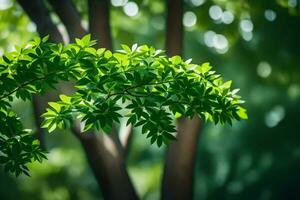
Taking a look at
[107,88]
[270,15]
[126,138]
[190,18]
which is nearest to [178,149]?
[126,138]

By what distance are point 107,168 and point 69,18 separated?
2.21 meters

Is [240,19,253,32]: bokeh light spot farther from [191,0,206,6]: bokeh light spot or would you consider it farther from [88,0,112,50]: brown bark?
[88,0,112,50]: brown bark

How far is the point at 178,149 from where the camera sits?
7.12 metres

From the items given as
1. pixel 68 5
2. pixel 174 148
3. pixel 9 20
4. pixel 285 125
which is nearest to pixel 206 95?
pixel 174 148

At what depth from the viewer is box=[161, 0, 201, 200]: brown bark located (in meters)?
7.00

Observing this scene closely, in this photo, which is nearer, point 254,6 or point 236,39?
point 254,6

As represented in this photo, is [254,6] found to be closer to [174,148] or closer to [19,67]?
[174,148]

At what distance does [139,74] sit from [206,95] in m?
0.69

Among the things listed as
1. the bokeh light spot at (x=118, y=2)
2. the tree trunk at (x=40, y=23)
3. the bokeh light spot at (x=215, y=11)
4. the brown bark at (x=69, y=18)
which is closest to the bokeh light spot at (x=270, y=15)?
the bokeh light spot at (x=215, y=11)

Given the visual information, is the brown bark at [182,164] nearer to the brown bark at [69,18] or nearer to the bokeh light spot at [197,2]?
the brown bark at [69,18]

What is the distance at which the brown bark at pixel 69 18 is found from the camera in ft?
23.7

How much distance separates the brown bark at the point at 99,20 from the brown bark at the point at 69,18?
0.22 metres

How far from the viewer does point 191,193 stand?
7055 millimetres

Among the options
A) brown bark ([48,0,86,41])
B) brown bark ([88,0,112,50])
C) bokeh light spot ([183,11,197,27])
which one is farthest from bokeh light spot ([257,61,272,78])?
brown bark ([48,0,86,41])
